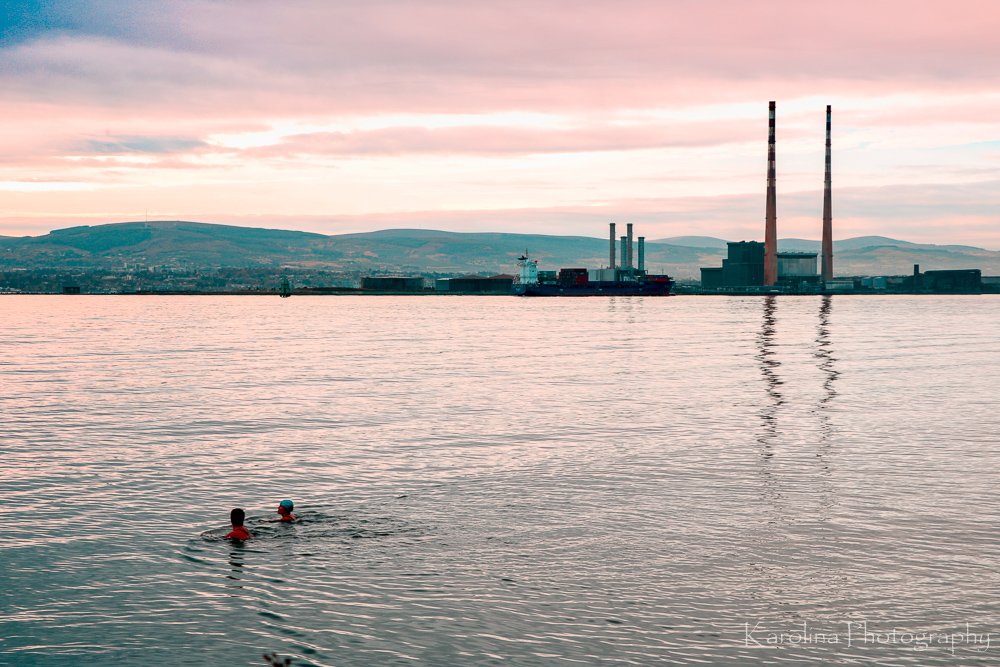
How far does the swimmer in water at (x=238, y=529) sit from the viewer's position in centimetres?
2717

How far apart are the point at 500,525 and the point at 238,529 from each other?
7410 mm

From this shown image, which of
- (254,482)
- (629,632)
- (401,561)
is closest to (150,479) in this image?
(254,482)

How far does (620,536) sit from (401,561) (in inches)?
246

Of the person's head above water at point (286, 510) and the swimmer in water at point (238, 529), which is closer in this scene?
the swimmer in water at point (238, 529)

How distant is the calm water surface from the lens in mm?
20266

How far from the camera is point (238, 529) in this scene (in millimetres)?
27188

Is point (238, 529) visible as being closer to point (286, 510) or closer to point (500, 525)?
point (286, 510)

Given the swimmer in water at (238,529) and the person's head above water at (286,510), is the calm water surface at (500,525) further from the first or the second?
the person's head above water at (286,510)

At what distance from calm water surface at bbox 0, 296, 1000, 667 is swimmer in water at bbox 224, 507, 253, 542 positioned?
1.11 ft

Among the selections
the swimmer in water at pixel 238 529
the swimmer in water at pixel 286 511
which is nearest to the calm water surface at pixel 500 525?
the swimmer in water at pixel 238 529

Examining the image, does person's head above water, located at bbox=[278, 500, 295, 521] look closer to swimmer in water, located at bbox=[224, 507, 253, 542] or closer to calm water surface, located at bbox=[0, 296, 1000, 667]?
calm water surface, located at bbox=[0, 296, 1000, 667]

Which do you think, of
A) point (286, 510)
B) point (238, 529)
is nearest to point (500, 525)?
point (286, 510)

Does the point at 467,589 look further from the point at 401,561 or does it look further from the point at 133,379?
the point at 133,379

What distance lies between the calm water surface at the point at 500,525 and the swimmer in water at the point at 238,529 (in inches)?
13.3
